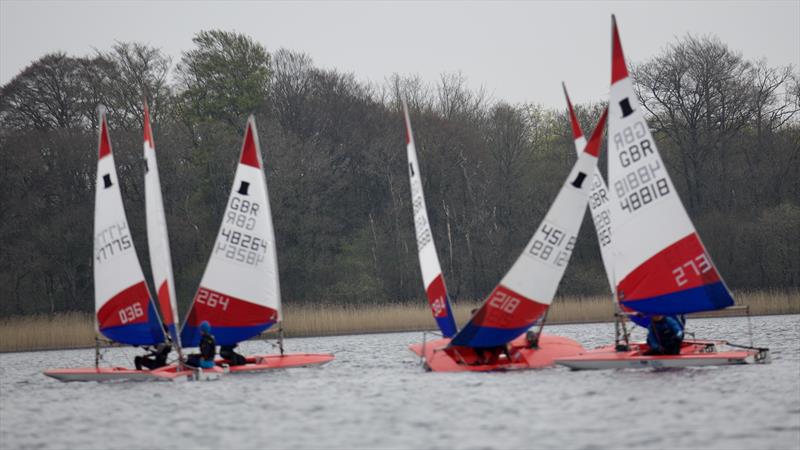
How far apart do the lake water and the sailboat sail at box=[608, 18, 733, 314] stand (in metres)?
1.21

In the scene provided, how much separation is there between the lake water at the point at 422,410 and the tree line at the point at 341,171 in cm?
1951

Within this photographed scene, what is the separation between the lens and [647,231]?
19.2 m

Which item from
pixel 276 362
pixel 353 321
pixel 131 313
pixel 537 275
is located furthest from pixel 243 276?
pixel 353 321

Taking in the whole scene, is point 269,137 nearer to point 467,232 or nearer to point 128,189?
point 128,189

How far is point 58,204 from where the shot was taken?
145 ft

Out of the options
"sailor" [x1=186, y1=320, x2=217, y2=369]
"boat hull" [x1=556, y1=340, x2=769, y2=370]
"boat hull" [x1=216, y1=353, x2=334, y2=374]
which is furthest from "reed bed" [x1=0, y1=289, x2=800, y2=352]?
"boat hull" [x1=556, y1=340, x2=769, y2=370]

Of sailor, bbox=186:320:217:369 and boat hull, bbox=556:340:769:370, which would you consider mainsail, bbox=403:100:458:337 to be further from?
sailor, bbox=186:320:217:369

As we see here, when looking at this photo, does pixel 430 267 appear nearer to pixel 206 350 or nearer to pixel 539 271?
pixel 539 271

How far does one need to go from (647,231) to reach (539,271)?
6.24 feet

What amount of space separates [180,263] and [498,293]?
2610cm

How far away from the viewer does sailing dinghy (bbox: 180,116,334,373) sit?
22.5 m

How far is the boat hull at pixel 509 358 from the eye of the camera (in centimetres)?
2056

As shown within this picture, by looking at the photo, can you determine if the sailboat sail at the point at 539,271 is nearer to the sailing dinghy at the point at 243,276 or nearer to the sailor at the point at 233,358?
the sailing dinghy at the point at 243,276

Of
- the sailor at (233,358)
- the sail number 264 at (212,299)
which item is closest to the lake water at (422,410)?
the sailor at (233,358)
